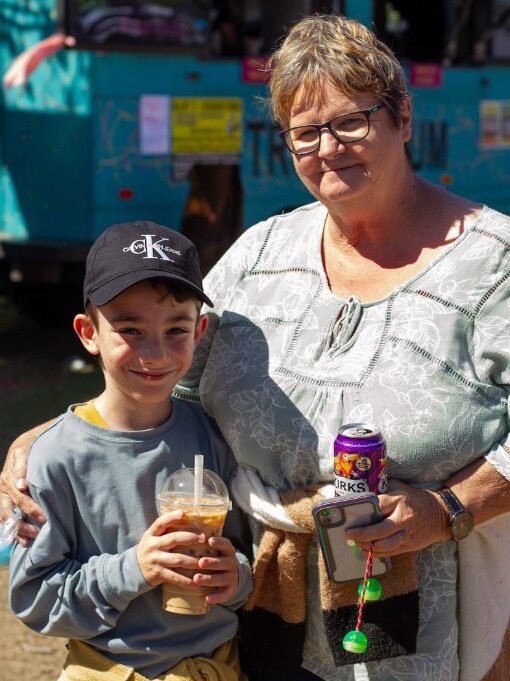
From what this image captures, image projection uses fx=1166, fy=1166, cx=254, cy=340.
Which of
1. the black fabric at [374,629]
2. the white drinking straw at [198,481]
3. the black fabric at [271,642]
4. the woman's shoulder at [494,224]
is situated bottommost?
the black fabric at [271,642]

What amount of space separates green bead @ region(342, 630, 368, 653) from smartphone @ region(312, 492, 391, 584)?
0.11m

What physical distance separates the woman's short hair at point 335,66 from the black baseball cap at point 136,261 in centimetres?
37

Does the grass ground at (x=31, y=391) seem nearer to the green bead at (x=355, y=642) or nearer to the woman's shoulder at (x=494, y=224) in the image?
the green bead at (x=355, y=642)

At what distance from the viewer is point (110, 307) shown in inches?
89.4

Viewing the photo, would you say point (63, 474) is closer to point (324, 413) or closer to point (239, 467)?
point (239, 467)

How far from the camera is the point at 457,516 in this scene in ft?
7.20

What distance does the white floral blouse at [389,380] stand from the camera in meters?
2.21

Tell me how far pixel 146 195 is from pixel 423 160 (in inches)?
94.8

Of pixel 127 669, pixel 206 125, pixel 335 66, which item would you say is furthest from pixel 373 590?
pixel 206 125

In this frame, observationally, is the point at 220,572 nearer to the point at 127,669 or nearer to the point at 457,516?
the point at 127,669

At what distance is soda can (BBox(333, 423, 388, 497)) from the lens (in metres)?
2.07

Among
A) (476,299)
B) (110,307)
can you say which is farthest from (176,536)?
(476,299)

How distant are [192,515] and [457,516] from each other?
50 centimetres

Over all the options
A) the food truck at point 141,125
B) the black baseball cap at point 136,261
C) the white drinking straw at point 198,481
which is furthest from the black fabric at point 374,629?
the food truck at point 141,125
